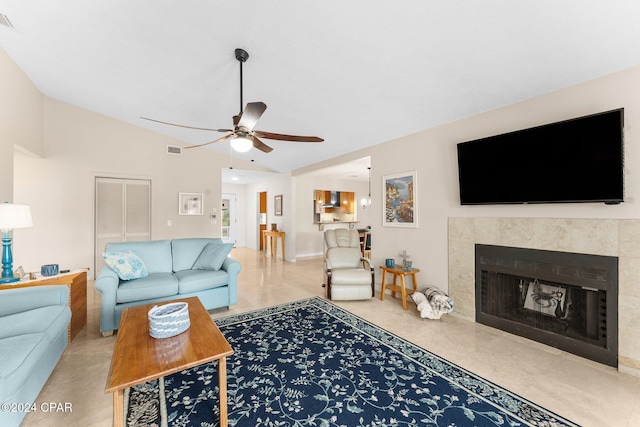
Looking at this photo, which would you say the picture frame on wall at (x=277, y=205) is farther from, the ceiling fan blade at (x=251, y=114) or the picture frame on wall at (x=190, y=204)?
the ceiling fan blade at (x=251, y=114)

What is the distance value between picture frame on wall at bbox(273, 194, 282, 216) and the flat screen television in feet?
17.7

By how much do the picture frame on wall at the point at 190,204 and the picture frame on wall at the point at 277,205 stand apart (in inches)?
85.7

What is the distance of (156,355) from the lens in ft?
5.24

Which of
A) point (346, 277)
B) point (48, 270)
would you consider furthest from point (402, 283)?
point (48, 270)

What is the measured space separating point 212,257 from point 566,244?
4112 mm

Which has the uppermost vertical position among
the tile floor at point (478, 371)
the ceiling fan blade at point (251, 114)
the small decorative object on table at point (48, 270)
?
the ceiling fan blade at point (251, 114)

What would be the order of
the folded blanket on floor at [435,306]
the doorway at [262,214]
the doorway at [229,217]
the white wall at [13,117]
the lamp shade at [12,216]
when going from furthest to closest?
the doorway at [229,217], the doorway at [262,214], the white wall at [13,117], the folded blanket on floor at [435,306], the lamp shade at [12,216]

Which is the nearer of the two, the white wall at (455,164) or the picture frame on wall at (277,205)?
the white wall at (455,164)

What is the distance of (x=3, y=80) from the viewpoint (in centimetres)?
341

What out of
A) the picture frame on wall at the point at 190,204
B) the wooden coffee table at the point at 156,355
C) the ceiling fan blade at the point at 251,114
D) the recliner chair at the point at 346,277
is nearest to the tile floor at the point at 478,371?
the recliner chair at the point at 346,277

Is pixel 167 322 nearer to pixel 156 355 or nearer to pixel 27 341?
pixel 156 355

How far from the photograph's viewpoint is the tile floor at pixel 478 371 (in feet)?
5.88

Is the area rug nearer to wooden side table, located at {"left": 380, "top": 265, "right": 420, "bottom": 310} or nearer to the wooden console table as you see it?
wooden side table, located at {"left": 380, "top": 265, "right": 420, "bottom": 310}

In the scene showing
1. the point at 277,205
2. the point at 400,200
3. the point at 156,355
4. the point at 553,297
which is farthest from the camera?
the point at 277,205
